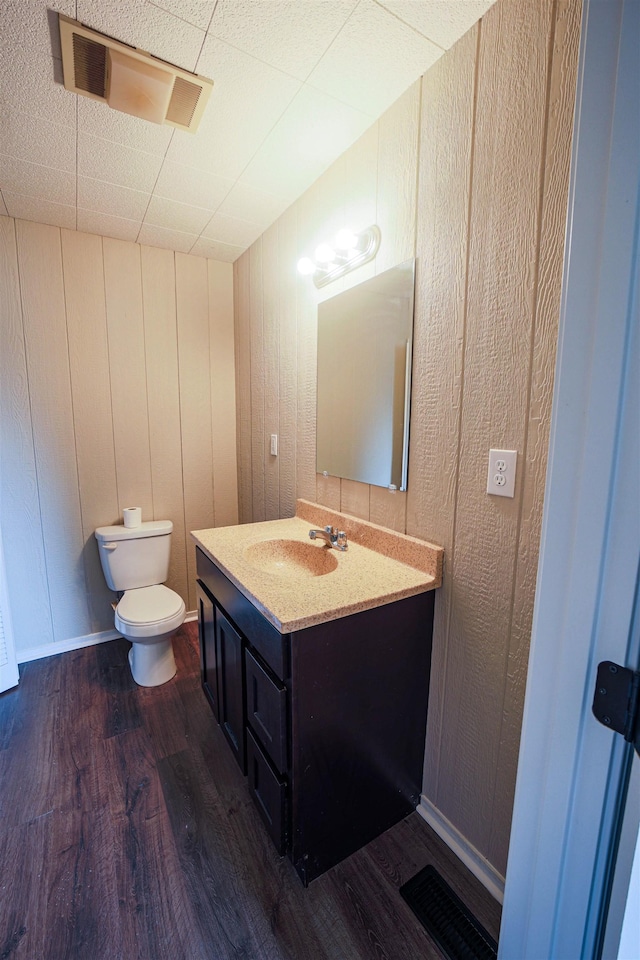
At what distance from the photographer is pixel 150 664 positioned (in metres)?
2.10

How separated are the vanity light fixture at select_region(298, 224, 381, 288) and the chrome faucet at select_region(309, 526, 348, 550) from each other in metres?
1.03

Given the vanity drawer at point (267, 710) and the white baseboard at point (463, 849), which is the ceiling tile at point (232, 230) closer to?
the vanity drawer at point (267, 710)

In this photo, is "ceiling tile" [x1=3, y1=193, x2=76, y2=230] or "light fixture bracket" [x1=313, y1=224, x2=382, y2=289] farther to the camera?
"ceiling tile" [x1=3, y1=193, x2=76, y2=230]

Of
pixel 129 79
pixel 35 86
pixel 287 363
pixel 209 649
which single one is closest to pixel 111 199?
pixel 35 86

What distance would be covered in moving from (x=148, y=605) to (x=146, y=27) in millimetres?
2171

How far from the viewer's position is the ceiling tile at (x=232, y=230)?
→ 82.6 inches

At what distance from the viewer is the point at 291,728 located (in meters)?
1.10

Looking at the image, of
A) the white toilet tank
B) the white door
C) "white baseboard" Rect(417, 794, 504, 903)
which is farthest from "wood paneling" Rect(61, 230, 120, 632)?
the white door

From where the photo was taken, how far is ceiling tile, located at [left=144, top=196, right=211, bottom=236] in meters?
1.95

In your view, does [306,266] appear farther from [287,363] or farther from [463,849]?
[463,849]

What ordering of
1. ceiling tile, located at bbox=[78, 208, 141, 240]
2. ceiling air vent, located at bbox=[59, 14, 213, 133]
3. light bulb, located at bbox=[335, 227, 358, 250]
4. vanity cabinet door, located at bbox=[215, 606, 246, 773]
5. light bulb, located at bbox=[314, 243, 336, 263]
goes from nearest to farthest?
ceiling air vent, located at bbox=[59, 14, 213, 133]
vanity cabinet door, located at bbox=[215, 606, 246, 773]
light bulb, located at bbox=[335, 227, 358, 250]
light bulb, located at bbox=[314, 243, 336, 263]
ceiling tile, located at bbox=[78, 208, 141, 240]

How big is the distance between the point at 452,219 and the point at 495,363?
1.52 ft

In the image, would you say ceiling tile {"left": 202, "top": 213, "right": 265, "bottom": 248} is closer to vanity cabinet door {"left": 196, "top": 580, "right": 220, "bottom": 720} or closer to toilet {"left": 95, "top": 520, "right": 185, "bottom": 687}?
toilet {"left": 95, "top": 520, "right": 185, "bottom": 687}

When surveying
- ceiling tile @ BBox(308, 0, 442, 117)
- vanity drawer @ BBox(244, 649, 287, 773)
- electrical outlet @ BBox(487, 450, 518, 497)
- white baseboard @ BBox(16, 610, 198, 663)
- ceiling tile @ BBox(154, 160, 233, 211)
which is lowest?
white baseboard @ BBox(16, 610, 198, 663)
